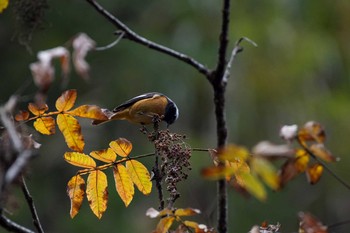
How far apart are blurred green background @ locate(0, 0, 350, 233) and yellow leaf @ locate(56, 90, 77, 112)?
406 inches

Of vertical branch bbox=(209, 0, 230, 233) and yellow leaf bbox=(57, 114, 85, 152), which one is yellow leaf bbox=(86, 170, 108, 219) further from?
vertical branch bbox=(209, 0, 230, 233)

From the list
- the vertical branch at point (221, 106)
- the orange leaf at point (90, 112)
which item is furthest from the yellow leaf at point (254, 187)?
the orange leaf at point (90, 112)

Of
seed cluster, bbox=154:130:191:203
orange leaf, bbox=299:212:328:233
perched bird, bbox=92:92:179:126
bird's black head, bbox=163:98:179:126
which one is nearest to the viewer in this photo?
orange leaf, bbox=299:212:328:233

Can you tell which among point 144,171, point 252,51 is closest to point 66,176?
point 252,51

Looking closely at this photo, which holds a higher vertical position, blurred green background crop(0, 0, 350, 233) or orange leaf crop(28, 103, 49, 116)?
orange leaf crop(28, 103, 49, 116)

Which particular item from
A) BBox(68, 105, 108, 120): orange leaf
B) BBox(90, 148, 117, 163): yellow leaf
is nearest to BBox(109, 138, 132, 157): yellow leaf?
BBox(90, 148, 117, 163): yellow leaf

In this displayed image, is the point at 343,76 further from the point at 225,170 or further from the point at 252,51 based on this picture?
the point at 225,170

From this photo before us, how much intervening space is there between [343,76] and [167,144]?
13.3 m

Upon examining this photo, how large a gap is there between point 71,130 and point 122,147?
17 centimetres

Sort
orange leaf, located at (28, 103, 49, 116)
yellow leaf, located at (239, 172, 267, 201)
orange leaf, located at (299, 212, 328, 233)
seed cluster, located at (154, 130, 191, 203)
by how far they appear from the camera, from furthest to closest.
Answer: orange leaf, located at (28, 103, 49, 116) < seed cluster, located at (154, 130, 191, 203) < orange leaf, located at (299, 212, 328, 233) < yellow leaf, located at (239, 172, 267, 201)

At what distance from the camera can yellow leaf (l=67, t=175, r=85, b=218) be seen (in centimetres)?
247

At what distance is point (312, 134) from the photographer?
214 centimetres

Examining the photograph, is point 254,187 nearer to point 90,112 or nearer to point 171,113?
point 90,112

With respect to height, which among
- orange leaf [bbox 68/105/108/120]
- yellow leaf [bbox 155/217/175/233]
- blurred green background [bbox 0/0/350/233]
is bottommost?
blurred green background [bbox 0/0/350/233]
